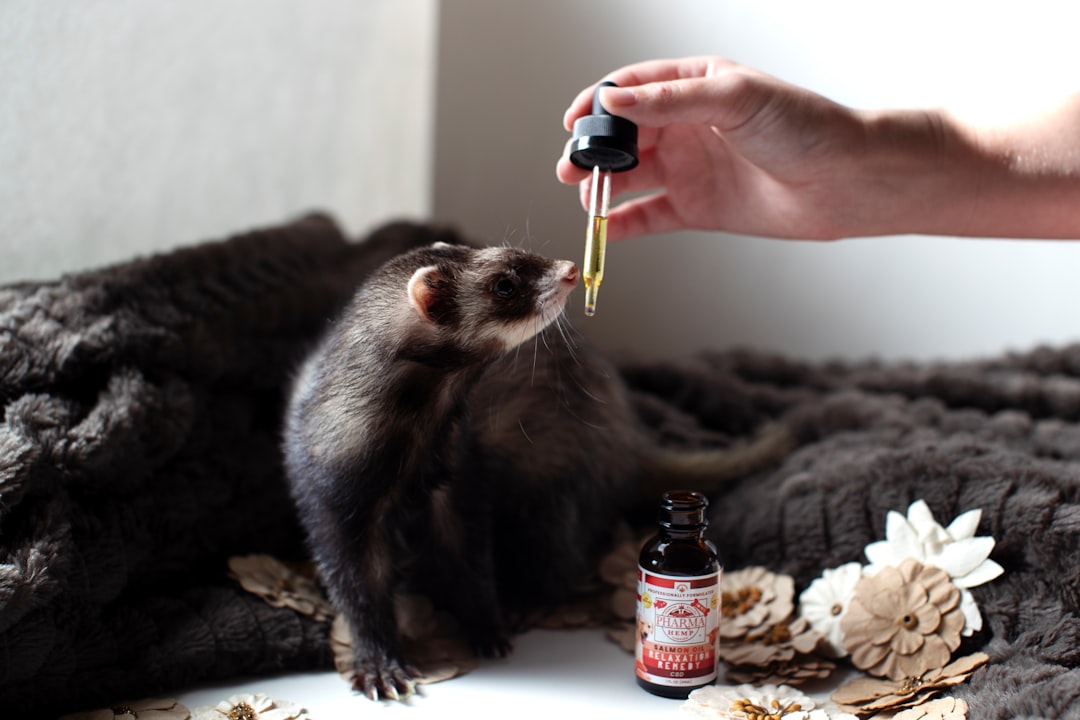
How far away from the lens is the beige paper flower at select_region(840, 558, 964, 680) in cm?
99

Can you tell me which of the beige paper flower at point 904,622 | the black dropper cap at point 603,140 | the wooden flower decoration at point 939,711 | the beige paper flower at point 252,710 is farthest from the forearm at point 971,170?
the beige paper flower at point 252,710

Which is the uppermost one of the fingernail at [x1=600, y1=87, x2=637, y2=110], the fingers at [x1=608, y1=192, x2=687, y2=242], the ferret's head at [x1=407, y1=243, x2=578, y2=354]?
the fingernail at [x1=600, y1=87, x2=637, y2=110]

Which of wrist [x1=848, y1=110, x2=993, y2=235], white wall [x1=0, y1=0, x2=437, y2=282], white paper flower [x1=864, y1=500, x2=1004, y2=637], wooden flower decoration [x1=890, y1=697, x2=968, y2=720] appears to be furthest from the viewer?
white wall [x1=0, y1=0, x2=437, y2=282]

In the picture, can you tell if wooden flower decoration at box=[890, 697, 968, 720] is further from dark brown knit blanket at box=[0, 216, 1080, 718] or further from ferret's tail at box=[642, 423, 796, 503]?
ferret's tail at box=[642, 423, 796, 503]

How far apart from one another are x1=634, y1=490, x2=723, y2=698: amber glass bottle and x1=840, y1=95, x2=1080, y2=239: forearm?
17.4 inches

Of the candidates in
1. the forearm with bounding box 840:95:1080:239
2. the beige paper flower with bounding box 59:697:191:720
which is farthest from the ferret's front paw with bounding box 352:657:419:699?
the forearm with bounding box 840:95:1080:239

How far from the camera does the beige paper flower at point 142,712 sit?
36.4 inches

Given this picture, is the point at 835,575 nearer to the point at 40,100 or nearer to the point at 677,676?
the point at 677,676

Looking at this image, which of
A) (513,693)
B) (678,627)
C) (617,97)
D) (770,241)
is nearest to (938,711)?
(678,627)

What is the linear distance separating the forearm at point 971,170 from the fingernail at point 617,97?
0.31 meters

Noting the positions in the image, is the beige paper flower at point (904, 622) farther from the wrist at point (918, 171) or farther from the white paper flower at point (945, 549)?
the wrist at point (918, 171)

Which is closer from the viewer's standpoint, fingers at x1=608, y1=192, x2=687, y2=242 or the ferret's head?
the ferret's head

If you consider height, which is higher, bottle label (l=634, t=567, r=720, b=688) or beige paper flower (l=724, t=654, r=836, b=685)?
bottle label (l=634, t=567, r=720, b=688)

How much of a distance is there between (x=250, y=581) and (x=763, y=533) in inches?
22.8
